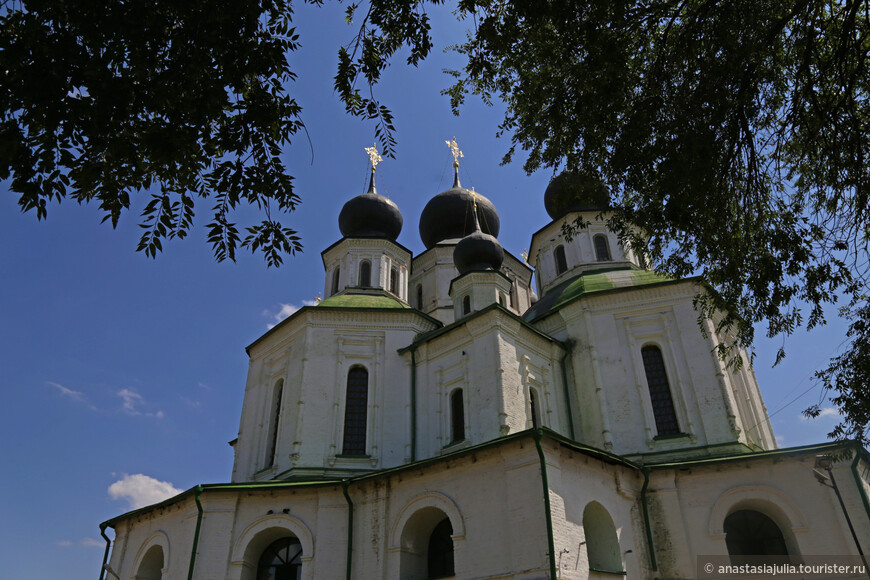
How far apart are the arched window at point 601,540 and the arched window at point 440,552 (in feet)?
9.29

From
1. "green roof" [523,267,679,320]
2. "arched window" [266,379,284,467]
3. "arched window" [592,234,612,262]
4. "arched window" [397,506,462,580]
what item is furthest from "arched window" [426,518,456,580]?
"arched window" [592,234,612,262]

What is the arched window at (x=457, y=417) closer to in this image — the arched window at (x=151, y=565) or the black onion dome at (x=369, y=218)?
the arched window at (x=151, y=565)

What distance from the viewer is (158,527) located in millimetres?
14477

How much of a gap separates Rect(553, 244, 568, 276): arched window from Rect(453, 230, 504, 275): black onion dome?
2.92m

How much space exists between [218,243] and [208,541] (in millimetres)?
10118

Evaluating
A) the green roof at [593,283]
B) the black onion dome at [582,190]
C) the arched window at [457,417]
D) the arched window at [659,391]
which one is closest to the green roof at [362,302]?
the arched window at [457,417]

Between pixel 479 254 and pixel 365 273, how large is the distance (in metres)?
4.72

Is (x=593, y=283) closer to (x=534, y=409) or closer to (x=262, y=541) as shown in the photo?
(x=534, y=409)

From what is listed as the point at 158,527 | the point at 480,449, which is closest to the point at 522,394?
the point at 480,449

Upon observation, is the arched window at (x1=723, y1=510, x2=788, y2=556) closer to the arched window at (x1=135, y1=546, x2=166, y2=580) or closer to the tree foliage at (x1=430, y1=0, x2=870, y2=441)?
the tree foliage at (x1=430, y1=0, x2=870, y2=441)

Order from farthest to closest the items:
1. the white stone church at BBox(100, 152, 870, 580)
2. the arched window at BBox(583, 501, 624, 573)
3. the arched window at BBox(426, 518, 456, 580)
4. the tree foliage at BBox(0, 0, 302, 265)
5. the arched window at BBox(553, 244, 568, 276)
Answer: the arched window at BBox(553, 244, 568, 276) → the arched window at BBox(426, 518, 456, 580) → the arched window at BBox(583, 501, 624, 573) → the white stone church at BBox(100, 152, 870, 580) → the tree foliage at BBox(0, 0, 302, 265)

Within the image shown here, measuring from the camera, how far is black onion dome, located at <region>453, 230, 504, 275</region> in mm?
19516

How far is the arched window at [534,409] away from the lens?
15953mm

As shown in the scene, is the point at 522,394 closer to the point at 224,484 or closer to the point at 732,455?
the point at 732,455
